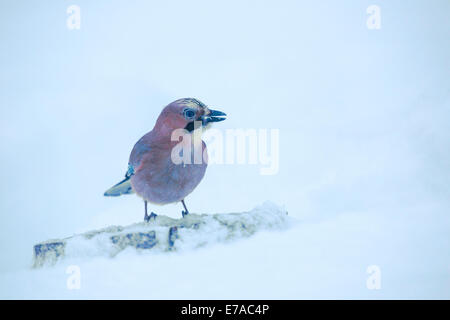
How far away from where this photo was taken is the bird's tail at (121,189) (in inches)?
96.1

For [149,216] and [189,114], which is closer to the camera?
[189,114]

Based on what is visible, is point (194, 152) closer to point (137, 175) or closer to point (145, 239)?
point (137, 175)

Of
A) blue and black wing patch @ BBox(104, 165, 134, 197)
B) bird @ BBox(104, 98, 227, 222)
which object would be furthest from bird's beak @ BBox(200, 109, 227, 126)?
blue and black wing patch @ BBox(104, 165, 134, 197)

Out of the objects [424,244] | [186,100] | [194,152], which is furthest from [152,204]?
[424,244]

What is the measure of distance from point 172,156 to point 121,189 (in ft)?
1.28

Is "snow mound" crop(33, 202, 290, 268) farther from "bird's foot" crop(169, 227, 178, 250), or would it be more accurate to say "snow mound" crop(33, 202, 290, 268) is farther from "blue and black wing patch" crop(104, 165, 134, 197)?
"blue and black wing patch" crop(104, 165, 134, 197)

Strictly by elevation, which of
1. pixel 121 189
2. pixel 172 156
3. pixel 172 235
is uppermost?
pixel 172 156

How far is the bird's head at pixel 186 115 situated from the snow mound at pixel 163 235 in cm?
44

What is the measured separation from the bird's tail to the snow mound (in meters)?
0.19

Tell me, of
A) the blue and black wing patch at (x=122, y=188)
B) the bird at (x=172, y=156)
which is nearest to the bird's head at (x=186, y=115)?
the bird at (x=172, y=156)

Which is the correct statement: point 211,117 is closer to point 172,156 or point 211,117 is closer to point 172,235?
point 172,156

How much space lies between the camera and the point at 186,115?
2.24 metres

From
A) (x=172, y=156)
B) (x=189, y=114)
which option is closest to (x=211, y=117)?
(x=189, y=114)

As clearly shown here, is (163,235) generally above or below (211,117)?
below
